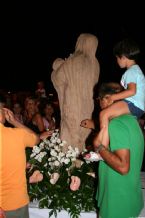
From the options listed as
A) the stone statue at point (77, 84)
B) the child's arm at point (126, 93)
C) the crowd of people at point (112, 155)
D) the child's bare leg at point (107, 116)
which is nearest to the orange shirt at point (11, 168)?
the crowd of people at point (112, 155)

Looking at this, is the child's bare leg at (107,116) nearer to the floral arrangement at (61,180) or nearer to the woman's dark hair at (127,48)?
the woman's dark hair at (127,48)

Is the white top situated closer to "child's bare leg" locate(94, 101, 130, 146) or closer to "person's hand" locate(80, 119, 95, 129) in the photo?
"child's bare leg" locate(94, 101, 130, 146)

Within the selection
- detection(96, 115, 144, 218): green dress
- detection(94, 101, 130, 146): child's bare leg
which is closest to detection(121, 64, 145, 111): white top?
detection(94, 101, 130, 146): child's bare leg

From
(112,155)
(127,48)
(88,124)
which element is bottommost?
(112,155)

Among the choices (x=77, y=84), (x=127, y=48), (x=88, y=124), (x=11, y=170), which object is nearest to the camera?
(x=11, y=170)

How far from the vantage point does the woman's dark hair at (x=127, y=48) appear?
2.96m

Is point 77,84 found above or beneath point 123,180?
above

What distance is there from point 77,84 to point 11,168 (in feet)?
5.40

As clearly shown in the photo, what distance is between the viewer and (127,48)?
297 centimetres

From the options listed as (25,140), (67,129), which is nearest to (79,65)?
(67,129)

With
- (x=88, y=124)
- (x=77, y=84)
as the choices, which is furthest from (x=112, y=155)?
(x=77, y=84)

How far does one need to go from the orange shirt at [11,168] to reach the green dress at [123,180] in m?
0.69

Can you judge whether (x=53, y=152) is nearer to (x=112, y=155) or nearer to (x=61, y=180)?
(x=61, y=180)

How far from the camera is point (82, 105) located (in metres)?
4.09
